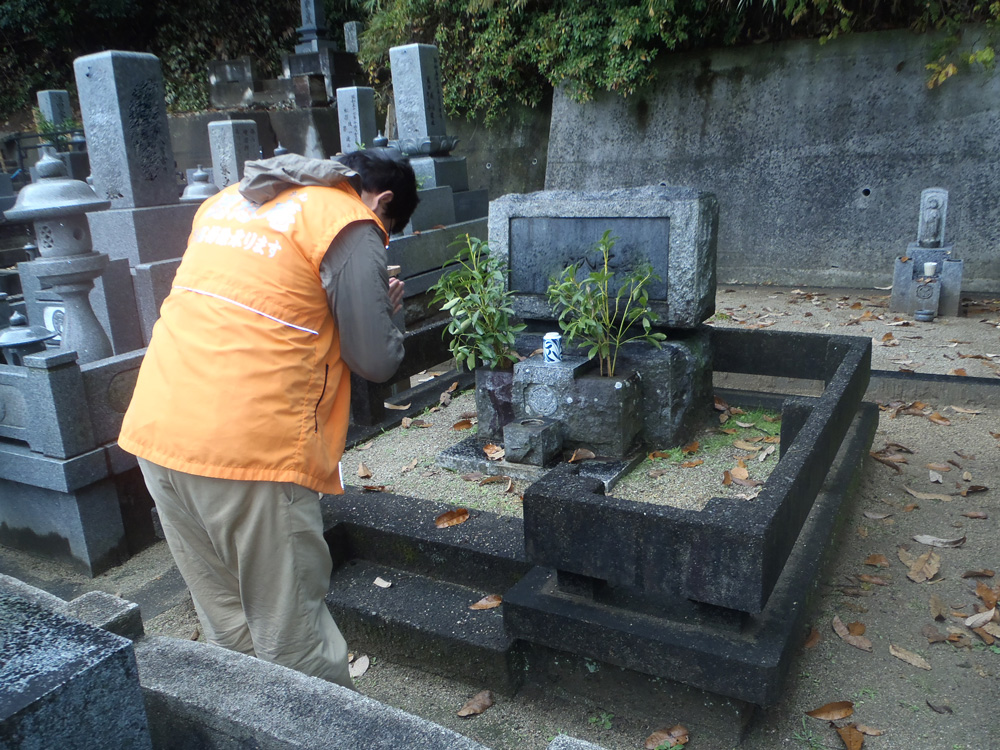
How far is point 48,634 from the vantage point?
1146 millimetres

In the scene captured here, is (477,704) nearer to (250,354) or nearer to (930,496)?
(250,354)

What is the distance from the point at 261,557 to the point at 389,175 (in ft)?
3.86

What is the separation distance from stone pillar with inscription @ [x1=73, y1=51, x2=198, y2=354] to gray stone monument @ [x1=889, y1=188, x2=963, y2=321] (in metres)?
6.48

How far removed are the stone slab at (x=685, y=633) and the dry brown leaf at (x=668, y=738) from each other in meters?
0.21

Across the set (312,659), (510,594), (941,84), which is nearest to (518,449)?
(510,594)

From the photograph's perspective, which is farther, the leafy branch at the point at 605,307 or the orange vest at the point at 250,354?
the leafy branch at the point at 605,307

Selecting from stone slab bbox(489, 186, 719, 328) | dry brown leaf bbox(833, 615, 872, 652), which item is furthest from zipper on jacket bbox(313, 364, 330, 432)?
stone slab bbox(489, 186, 719, 328)

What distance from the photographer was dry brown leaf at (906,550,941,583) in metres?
3.07

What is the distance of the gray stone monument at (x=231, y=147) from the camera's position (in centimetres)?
732

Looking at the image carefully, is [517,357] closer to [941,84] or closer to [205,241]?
[205,241]

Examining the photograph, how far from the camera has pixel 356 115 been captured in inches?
380

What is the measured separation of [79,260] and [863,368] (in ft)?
13.8

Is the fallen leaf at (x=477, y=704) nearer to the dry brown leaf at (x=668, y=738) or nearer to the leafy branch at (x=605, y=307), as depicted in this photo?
the dry brown leaf at (x=668, y=738)

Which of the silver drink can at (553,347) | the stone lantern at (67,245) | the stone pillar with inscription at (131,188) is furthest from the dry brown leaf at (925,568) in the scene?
the stone pillar with inscription at (131,188)
